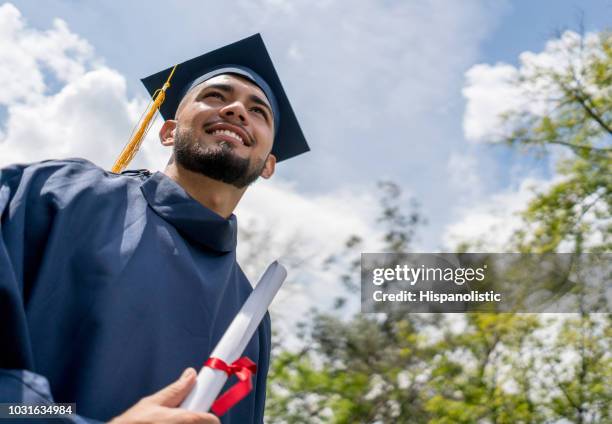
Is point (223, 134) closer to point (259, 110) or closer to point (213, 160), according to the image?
point (213, 160)

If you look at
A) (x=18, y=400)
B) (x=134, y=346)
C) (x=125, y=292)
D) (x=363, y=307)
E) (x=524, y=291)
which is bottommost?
(x=18, y=400)

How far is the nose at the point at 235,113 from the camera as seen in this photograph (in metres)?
1.72

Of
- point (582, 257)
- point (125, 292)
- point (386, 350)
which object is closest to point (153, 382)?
point (125, 292)

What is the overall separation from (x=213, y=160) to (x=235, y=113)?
0.63 ft

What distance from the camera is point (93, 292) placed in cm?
→ 121

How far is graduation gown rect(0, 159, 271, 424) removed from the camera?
3.64ft

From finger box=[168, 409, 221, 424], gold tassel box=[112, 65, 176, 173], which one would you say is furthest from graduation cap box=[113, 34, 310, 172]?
finger box=[168, 409, 221, 424]

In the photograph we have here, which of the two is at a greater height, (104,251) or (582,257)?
(582,257)

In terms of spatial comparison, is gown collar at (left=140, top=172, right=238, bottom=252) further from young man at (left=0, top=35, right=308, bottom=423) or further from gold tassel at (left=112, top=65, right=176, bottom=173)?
gold tassel at (left=112, top=65, right=176, bottom=173)

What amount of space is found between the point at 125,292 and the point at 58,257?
0.16 m

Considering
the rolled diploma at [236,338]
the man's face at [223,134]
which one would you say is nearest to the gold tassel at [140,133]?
the man's face at [223,134]

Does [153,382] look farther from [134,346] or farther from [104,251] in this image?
[104,251]

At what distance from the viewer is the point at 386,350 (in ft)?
52.6

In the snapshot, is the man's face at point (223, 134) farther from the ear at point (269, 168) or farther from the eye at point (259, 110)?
the ear at point (269, 168)
